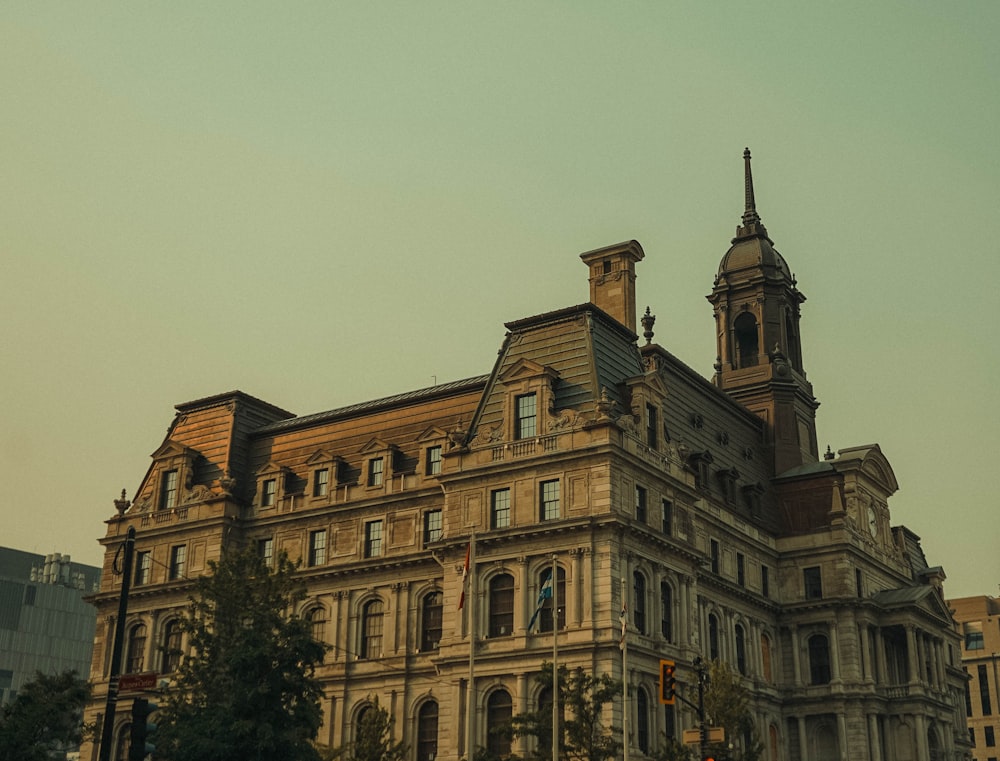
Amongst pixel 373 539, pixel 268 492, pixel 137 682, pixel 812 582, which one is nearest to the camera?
pixel 137 682

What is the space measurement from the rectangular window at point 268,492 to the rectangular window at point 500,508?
53.2 ft

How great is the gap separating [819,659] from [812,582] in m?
4.19

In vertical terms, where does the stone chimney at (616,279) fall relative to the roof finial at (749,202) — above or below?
below

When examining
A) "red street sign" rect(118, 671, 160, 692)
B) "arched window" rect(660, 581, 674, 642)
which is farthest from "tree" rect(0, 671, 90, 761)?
"arched window" rect(660, 581, 674, 642)

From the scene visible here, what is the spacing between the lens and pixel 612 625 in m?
52.2

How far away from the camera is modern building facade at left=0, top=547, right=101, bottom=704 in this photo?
16825cm

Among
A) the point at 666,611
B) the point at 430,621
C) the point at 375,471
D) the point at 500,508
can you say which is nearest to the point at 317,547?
the point at 375,471

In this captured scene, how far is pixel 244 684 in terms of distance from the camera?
44.1 meters

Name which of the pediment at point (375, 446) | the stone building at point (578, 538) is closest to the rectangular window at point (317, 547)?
the stone building at point (578, 538)

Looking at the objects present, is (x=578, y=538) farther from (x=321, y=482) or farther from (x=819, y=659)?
(x=819, y=659)

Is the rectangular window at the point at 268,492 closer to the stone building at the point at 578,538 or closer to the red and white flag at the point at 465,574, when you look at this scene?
the stone building at the point at 578,538

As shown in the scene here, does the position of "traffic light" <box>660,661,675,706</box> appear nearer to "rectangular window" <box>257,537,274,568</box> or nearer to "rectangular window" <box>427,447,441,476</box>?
"rectangular window" <box>427,447,441,476</box>

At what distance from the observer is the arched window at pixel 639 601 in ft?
179

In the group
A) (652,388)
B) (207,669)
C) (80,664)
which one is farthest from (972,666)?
(80,664)
